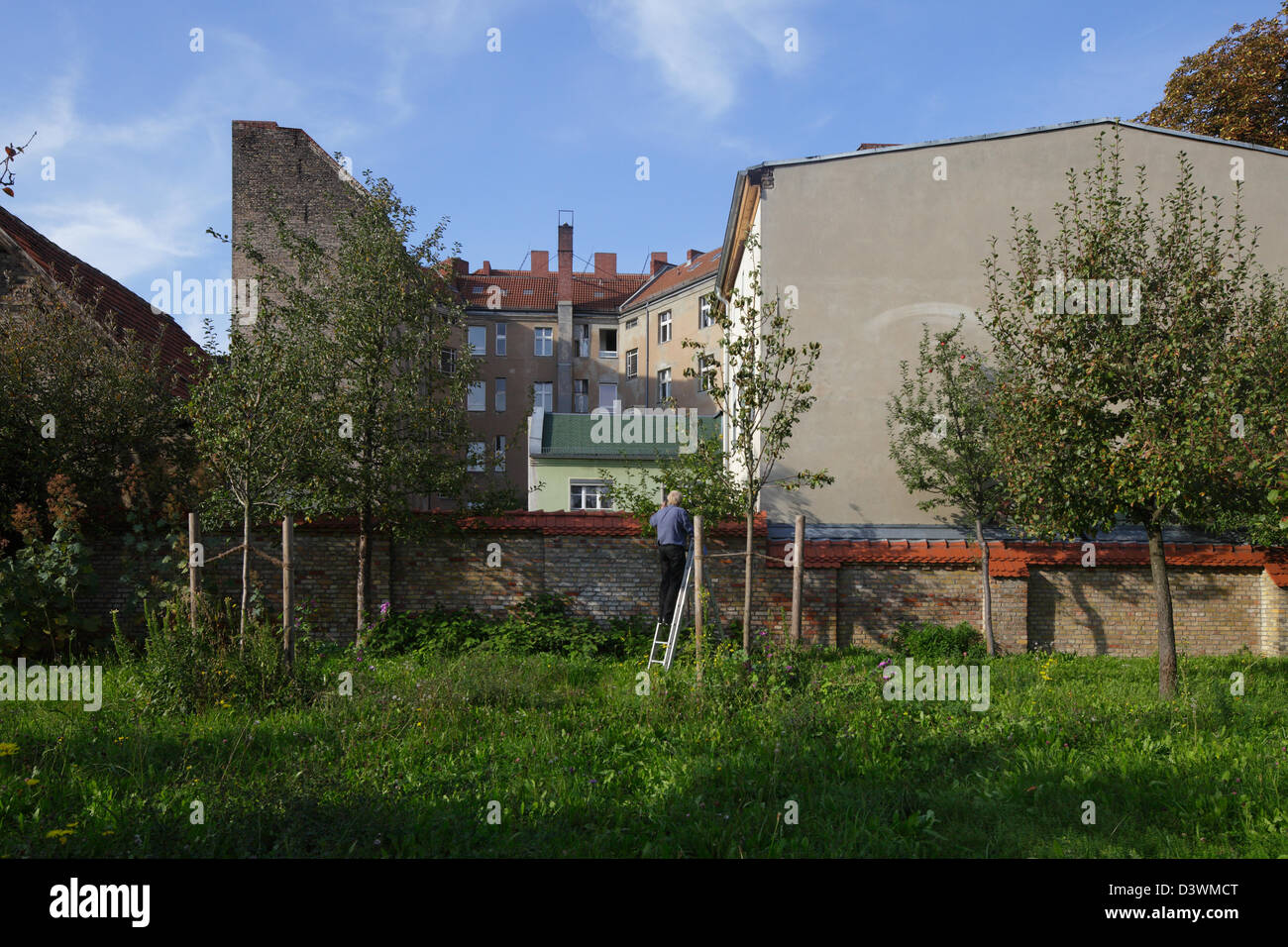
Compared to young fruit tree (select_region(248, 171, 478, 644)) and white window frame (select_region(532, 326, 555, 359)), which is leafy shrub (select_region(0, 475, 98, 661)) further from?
white window frame (select_region(532, 326, 555, 359))

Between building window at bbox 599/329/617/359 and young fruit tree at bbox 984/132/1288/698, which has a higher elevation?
building window at bbox 599/329/617/359

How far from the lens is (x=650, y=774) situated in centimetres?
627

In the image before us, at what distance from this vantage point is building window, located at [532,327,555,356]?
149 feet

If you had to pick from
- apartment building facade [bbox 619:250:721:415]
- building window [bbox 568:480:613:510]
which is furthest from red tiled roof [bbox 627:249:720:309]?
building window [bbox 568:480:613:510]

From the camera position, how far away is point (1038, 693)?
29.8ft

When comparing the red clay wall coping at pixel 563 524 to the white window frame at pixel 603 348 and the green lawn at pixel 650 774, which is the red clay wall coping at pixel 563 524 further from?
the white window frame at pixel 603 348

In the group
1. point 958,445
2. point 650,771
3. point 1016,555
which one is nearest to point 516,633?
point 650,771

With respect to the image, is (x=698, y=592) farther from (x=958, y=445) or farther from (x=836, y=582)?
(x=958, y=445)

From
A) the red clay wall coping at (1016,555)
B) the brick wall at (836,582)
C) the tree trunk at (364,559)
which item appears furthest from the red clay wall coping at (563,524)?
the red clay wall coping at (1016,555)

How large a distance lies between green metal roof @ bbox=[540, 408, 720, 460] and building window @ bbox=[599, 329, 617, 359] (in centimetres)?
1924

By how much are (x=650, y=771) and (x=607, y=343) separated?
4039 cm

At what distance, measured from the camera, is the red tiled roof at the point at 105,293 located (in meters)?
Result: 16.6
